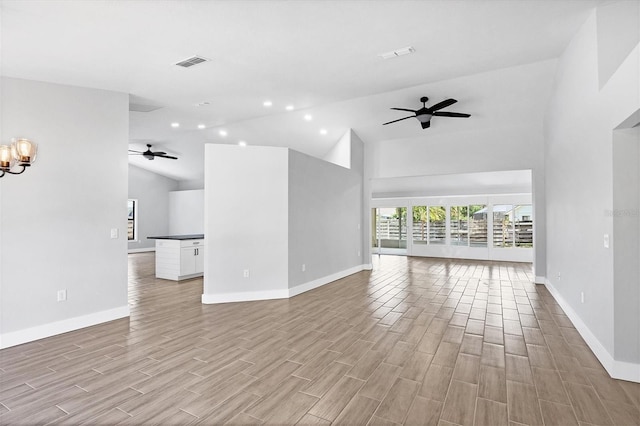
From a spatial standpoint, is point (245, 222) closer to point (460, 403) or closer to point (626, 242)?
point (460, 403)

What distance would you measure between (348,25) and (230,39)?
1288 millimetres

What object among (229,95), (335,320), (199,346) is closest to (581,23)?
(335,320)

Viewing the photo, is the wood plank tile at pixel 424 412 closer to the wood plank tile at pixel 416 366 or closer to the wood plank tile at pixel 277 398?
the wood plank tile at pixel 416 366

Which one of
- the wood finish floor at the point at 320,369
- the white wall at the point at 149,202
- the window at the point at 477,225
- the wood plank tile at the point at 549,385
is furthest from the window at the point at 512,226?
the white wall at the point at 149,202

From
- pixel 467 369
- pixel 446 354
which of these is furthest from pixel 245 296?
pixel 467 369

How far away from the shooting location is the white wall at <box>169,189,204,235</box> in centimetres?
1330

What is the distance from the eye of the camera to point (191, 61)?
397 cm

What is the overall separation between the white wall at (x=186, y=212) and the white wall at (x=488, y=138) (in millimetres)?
8153

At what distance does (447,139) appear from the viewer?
7.40 meters

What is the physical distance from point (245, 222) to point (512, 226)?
8.49 metres

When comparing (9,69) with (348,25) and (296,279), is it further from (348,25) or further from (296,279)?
(296,279)

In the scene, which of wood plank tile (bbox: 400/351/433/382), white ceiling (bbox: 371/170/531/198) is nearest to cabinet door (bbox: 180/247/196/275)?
wood plank tile (bbox: 400/351/433/382)

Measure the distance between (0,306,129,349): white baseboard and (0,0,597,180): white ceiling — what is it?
9.55ft

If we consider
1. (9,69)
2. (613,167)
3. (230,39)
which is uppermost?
(230,39)
